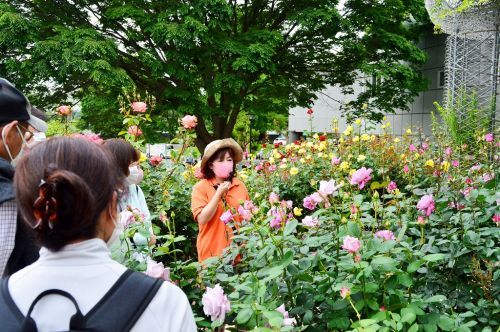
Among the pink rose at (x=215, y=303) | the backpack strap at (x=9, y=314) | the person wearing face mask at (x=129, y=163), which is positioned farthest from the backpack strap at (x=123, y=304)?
the person wearing face mask at (x=129, y=163)

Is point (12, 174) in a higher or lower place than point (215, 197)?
higher

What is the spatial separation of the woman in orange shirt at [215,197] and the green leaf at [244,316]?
156 cm

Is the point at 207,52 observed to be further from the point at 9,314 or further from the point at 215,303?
the point at 9,314

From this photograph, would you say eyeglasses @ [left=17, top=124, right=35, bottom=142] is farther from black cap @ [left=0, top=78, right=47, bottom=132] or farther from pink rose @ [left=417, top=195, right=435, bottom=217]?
pink rose @ [left=417, top=195, right=435, bottom=217]

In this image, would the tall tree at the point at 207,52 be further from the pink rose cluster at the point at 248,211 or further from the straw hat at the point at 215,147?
the pink rose cluster at the point at 248,211

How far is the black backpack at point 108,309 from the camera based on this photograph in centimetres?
97

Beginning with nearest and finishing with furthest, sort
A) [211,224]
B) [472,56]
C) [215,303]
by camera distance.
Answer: [215,303], [211,224], [472,56]

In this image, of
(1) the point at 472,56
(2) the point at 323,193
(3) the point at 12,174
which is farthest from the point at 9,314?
(1) the point at 472,56

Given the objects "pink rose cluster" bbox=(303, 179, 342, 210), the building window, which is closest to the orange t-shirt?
"pink rose cluster" bbox=(303, 179, 342, 210)

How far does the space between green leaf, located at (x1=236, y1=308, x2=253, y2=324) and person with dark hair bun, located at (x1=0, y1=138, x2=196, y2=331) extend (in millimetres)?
506

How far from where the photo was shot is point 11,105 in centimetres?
190

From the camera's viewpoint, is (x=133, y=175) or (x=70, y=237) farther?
(x=133, y=175)

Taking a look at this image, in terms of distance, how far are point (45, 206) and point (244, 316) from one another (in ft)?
2.57

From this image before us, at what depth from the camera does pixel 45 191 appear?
98 centimetres
